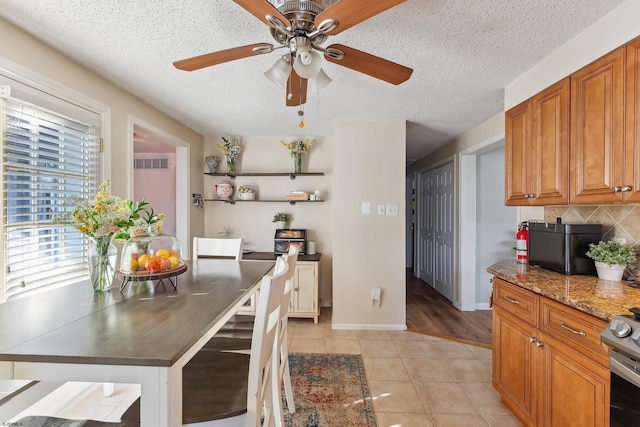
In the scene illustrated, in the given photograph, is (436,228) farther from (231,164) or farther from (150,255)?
(150,255)

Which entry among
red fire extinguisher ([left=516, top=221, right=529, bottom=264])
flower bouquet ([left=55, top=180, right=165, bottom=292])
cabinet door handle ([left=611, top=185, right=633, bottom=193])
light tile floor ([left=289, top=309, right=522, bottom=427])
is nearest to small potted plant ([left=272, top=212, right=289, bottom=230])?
light tile floor ([left=289, top=309, right=522, bottom=427])

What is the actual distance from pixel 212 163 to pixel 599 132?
3727mm

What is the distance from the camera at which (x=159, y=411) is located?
800mm

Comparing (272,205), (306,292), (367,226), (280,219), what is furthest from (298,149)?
(306,292)

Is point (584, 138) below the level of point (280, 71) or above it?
below

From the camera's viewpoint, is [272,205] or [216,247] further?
[272,205]

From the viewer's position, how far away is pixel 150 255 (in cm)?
150

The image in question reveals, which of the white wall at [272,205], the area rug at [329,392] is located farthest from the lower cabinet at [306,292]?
the area rug at [329,392]

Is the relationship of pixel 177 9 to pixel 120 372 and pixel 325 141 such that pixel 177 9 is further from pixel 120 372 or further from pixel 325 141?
pixel 325 141

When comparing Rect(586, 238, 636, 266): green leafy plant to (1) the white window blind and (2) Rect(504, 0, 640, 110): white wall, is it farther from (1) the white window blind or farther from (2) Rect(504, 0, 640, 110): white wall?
(1) the white window blind

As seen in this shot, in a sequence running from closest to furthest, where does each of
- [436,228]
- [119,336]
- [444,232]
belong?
[119,336], [444,232], [436,228]

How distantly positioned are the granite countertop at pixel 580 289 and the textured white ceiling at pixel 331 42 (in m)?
1.38

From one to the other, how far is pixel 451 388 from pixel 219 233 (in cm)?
310

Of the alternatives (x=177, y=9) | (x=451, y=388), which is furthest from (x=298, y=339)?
(x=177, y=9)
